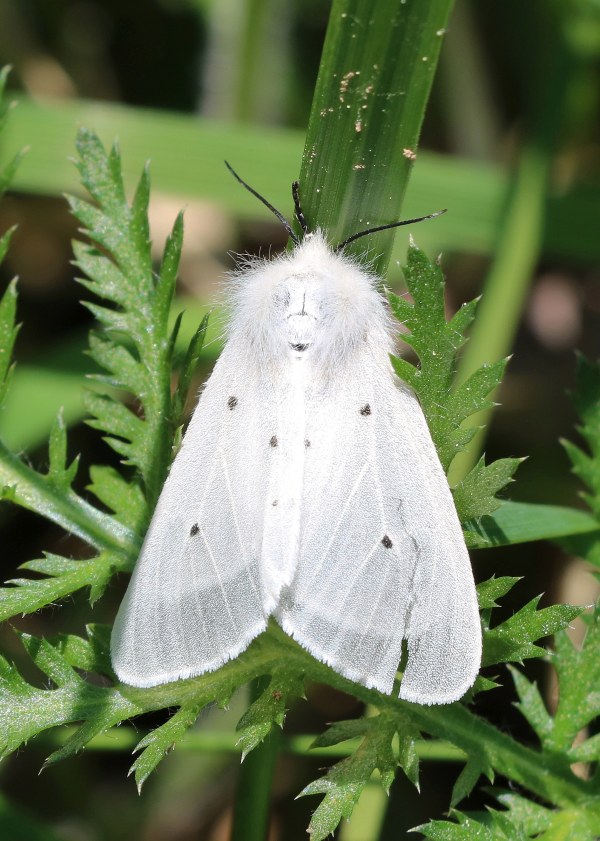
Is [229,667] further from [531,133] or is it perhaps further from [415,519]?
[531,133]

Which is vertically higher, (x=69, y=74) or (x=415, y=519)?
(x=69, y=74)

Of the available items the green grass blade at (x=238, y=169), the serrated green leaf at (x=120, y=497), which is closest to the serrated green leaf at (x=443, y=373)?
the serrated green leaf at (x=120, y=497)

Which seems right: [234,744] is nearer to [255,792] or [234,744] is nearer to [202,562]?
[255,792]

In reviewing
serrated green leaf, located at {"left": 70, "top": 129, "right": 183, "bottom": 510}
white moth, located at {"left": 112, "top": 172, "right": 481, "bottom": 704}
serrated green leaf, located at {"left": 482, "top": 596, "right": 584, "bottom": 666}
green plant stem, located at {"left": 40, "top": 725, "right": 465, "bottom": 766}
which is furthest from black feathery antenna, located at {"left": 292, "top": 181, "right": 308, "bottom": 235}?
green plant stem, located at {"left": 40, "top": 725, "right": 465, "bottom": 766}

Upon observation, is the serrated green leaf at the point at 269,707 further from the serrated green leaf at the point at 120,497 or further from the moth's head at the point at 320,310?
the moth's head at the point at 320,310

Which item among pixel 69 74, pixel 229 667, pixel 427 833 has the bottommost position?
pixel 427 833

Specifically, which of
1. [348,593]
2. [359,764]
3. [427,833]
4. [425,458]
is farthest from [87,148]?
[427,833]

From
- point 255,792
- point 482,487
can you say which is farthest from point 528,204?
point 255,792
